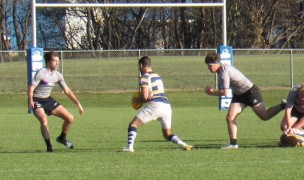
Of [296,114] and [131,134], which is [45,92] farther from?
[296,114]

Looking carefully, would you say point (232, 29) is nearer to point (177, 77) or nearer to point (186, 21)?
point (186, 21)

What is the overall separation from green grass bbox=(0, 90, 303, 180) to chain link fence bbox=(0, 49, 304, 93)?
1254cm

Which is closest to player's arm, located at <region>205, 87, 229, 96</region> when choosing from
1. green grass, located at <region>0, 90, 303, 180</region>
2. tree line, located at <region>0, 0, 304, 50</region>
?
green grass, located at <region>0, 90, 303, 180</region>

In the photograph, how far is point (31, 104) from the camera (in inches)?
563

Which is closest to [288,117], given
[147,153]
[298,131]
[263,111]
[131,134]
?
[298,131]

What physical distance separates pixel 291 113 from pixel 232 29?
36.5 m

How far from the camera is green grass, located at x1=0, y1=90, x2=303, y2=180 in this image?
435 inches

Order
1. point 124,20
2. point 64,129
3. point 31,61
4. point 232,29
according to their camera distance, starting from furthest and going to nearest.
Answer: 1. point 124,20
2. point 232,29
3. point 31,61
4. point 64,129

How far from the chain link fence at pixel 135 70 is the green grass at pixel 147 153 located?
1254 centimetres

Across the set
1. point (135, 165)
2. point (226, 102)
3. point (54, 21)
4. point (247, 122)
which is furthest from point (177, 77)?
point (135, 165)

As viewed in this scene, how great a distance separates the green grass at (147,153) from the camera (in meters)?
11.0

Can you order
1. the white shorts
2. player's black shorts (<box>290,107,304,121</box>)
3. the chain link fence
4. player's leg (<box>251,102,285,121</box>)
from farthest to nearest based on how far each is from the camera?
the chain link fence, player's black shorts (<box>290,107,304,121</box>), player's leg (<box>251,102,285,121</box>), the white shorts

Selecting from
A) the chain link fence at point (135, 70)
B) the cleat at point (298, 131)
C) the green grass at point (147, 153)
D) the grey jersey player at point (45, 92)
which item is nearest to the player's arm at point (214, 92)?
the green grass at point (147, 153)

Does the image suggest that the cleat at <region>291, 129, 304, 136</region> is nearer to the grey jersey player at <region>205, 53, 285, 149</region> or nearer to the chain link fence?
the grey jersey player at <region>205, 53, 285, 149</region>
